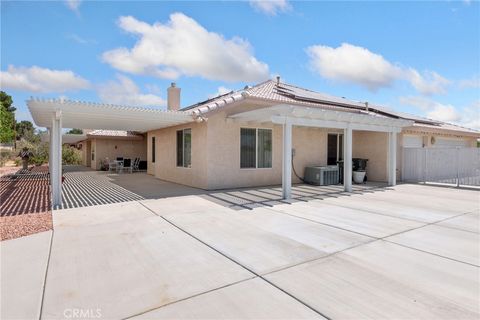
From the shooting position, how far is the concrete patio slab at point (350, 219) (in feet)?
19.7

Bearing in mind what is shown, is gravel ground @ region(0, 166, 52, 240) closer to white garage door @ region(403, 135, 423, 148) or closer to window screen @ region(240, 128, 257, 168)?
window screen @ region(240, 128, 257, 168)

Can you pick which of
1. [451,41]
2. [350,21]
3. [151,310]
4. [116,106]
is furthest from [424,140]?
[151,310]

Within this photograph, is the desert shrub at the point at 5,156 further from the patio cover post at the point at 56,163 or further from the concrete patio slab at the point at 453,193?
the concrete patio slab at the point at 453,193

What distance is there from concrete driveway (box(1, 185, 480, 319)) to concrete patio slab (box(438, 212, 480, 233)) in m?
0.03

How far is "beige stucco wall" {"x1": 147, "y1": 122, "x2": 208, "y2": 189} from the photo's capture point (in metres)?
11.9

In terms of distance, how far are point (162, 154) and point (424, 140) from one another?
51.8 feet

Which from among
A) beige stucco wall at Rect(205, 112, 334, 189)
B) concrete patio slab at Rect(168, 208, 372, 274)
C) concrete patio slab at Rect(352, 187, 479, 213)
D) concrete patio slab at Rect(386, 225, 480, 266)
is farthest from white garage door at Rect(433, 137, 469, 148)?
concrete patio slab at Rect(168, 208, 372, 274)

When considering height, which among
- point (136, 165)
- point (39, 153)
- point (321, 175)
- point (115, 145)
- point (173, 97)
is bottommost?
point (321, 175)

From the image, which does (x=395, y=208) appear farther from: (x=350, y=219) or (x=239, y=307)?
(x=239, y=307)

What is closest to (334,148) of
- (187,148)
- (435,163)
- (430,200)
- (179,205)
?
(435,163)

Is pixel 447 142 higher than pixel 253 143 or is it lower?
higher

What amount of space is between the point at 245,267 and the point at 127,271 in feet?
5.42

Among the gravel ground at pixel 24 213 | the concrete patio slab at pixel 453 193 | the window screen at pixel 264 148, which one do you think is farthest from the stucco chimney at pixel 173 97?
the concrete patio slab at pixel 453 193

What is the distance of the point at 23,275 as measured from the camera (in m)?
3.81
